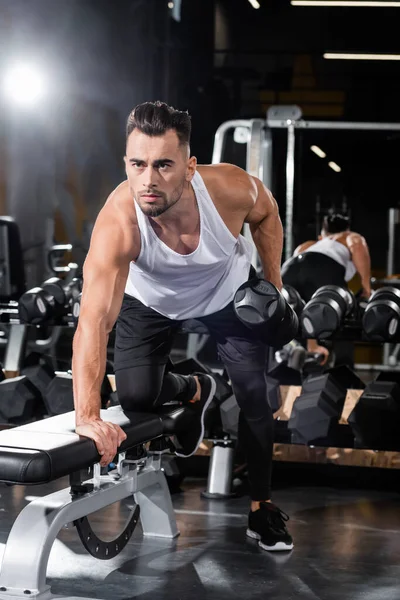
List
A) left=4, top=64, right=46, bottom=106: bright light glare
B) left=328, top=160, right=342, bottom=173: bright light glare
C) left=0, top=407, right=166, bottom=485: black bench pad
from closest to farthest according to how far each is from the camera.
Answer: left=0, top=407, right=166, bottom=485: black bench pad
left=4, top=64, right=46, bottom=106: bright light glare
left=328, top=160, right=342, bottom=173: bright light glare

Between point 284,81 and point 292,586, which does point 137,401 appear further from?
point 284,81

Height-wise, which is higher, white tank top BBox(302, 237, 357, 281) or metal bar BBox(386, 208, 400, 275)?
metal bar BBox(386, 208, 400, 275)

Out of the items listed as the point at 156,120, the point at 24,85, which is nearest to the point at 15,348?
the point at 156,120

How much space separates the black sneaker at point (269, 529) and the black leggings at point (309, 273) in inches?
95.8

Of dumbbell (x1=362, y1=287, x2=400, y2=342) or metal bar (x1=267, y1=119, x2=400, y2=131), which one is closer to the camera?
dumbbell (x1=362, y1=287, x2=400, y2=342)

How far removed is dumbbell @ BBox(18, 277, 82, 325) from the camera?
4.01 m

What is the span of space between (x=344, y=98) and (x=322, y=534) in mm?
5632

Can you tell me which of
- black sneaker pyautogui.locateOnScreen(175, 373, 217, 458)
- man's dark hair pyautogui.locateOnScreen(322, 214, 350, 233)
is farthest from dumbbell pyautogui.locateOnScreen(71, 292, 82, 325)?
man's dark hair pyautogui.locateOnScreen(322, 214, 350, 233)

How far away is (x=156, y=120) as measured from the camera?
232 centimetres

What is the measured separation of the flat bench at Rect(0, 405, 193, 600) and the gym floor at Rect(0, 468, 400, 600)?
107 mm

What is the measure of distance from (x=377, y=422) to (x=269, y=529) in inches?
32.0

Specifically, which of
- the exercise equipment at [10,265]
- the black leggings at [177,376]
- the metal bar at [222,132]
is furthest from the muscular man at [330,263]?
the black leggings at [177,376]

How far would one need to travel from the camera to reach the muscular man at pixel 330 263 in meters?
5.23

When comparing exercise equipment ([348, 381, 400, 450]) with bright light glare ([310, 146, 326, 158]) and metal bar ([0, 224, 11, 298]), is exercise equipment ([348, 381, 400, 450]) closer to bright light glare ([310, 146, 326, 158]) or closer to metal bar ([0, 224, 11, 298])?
metal bar ([0, 224, 11, 298])
